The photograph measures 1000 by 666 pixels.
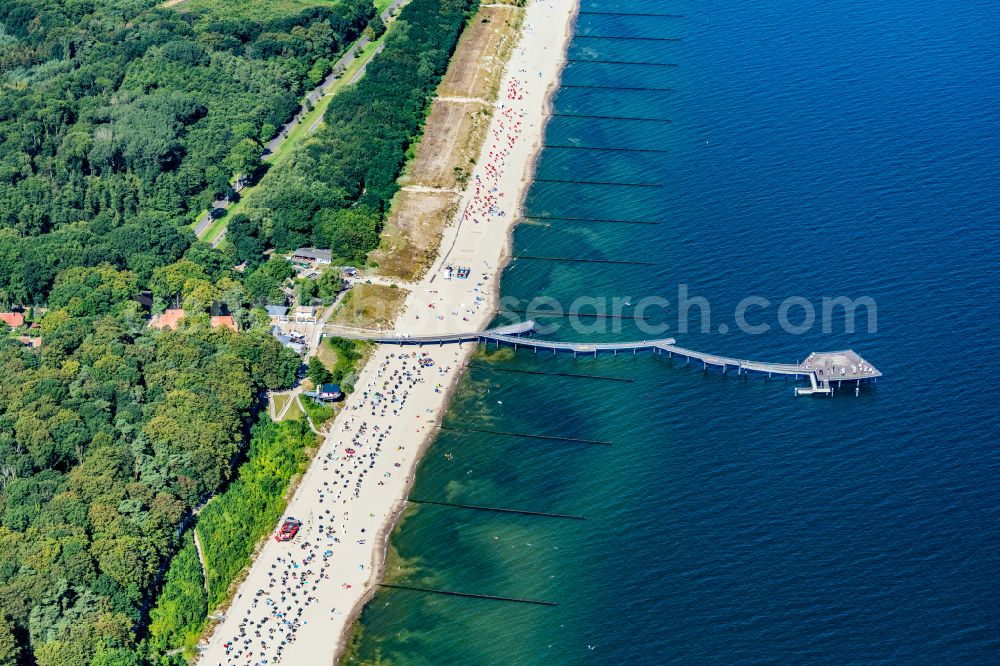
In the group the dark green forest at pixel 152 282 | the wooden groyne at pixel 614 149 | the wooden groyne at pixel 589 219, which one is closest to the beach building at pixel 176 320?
the dark green forest at pixel 152 282

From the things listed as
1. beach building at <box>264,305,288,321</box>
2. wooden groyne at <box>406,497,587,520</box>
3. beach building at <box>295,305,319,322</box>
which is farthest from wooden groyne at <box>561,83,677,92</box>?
wooden groyne at <box>406,497,587,520</box>

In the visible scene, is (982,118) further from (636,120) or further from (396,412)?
(396,412)

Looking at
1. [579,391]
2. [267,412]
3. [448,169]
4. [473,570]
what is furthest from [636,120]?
[473,570]

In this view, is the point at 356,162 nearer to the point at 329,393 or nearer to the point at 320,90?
the point at 320,90

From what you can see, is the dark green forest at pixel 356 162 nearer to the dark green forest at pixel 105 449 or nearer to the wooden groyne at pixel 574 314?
the dark green forest at pixel 105 449

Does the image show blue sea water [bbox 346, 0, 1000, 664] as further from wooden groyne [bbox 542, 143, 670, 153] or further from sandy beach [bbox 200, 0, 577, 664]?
sandy beach [bbox 200, 0, 577, 664]

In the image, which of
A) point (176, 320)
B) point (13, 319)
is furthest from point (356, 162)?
point (13, 319)

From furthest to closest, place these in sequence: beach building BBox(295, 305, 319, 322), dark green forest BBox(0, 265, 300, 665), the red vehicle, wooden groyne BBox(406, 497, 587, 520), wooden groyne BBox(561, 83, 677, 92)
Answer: wooden groyne BBox(561, 83, 677, 92) < beach building BBox(295, 305, 319, 322) < wooden groyne BBox(406, 497, 587, 520) < the red vehicle < dark green forest BBox(0, 265, 300, 665)
